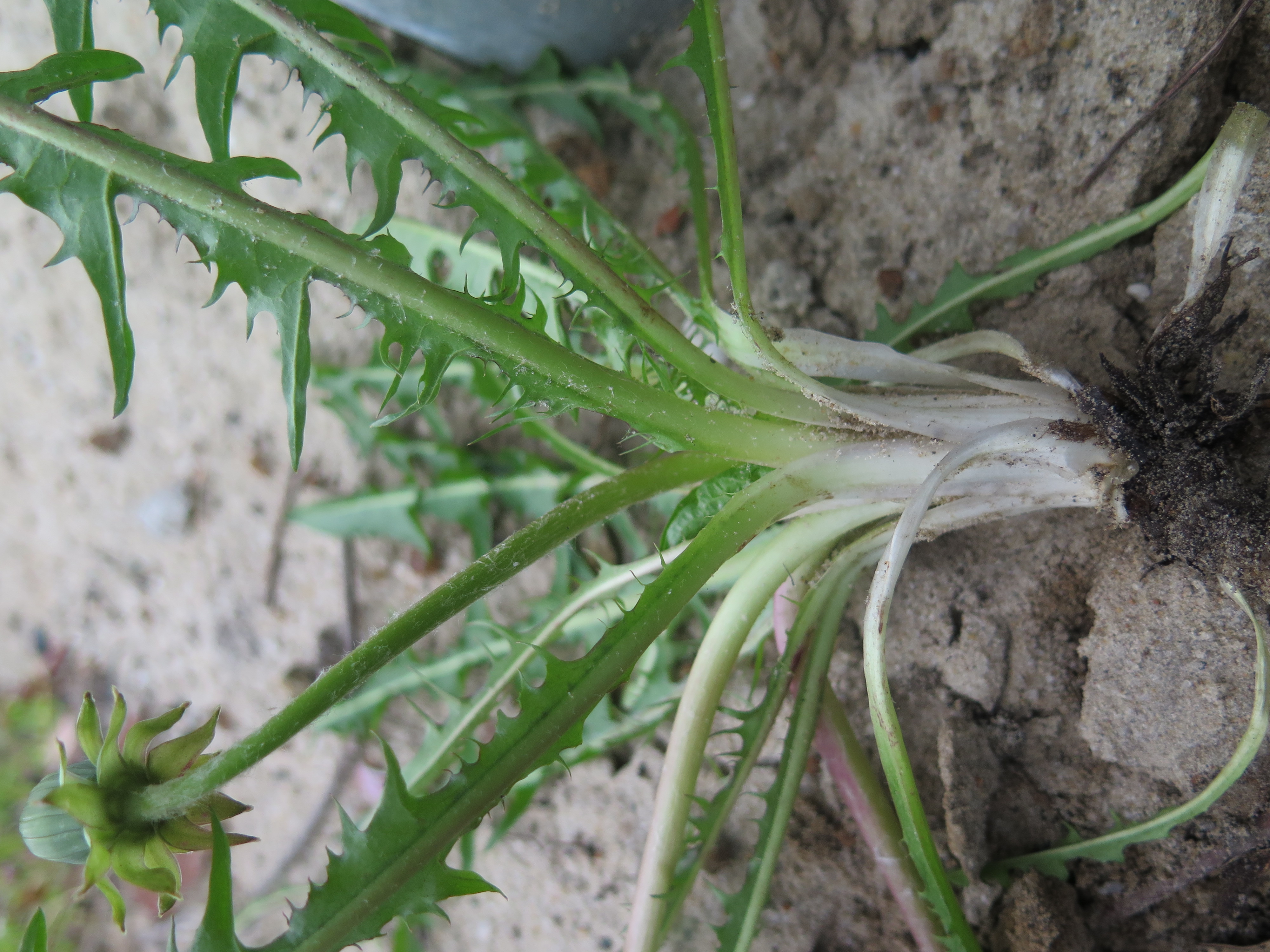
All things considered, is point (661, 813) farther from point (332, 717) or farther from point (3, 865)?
point (3, 865)

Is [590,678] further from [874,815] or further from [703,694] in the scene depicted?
[874,815]

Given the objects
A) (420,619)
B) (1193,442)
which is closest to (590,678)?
(420,619)

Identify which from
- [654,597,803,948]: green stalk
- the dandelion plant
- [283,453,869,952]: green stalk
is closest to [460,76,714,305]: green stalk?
the dandelion plant

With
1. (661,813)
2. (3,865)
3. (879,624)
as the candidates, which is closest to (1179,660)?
(879,624)

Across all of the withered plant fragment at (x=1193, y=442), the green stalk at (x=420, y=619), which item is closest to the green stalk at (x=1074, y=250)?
the withered plant fragment at (x=1193, y=442)

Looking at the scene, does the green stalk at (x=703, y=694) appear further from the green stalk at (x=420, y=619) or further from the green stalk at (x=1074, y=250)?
the green stalk at (x=1074, y=250)

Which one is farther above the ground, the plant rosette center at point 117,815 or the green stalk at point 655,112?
the green stalk at point 655,112
